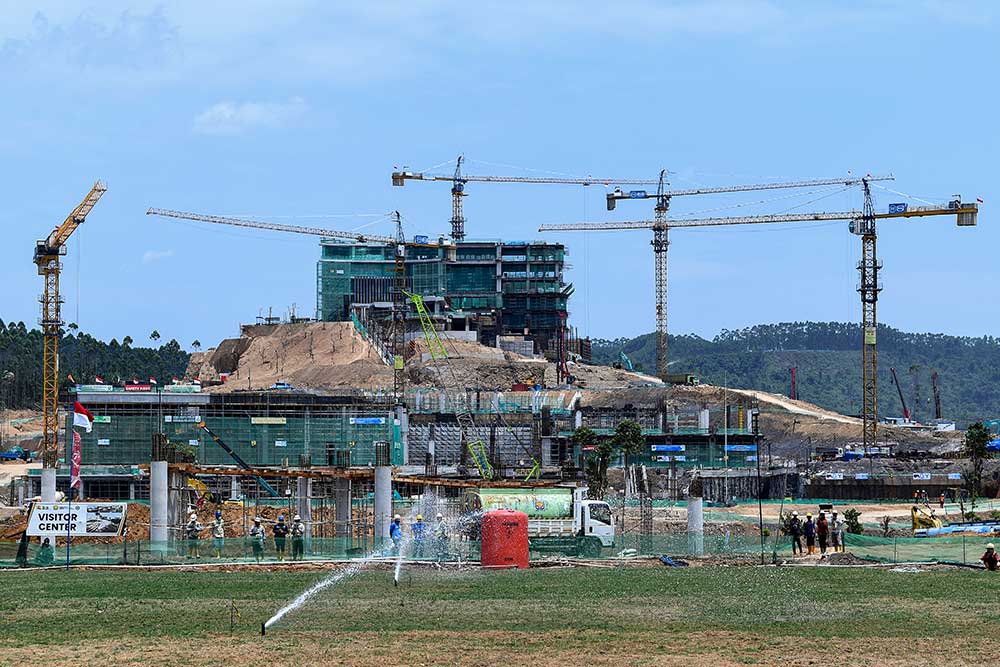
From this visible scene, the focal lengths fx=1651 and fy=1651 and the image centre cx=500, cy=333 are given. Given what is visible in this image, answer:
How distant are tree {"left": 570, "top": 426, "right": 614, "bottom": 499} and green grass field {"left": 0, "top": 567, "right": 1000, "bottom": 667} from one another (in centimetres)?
5248

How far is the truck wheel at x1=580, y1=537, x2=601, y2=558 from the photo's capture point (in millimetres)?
59406

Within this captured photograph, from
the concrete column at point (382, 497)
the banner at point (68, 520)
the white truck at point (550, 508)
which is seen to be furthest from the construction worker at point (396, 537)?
the banner at point (68, 520)

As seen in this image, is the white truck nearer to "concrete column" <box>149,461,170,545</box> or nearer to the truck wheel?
the truck wheel

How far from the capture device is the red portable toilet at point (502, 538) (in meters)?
Answer: 53.1

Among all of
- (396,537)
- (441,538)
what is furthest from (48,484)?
(441,538)

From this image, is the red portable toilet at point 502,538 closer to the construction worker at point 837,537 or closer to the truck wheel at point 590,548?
the truck wheel at point 590,548

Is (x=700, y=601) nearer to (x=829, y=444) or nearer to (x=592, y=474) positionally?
(x=592, y=474)

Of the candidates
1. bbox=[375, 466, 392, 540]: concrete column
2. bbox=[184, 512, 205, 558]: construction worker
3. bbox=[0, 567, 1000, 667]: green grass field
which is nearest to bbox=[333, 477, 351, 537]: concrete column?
bbox=[375, 466, 392, 540]: concrete column

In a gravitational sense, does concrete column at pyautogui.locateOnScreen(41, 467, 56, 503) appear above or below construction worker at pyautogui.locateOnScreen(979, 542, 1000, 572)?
above

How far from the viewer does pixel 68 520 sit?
190 ft

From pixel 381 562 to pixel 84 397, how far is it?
3392 inches

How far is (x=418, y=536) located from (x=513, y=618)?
2147cm

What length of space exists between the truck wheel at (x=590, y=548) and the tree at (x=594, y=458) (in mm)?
39106

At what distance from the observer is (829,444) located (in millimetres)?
191625
